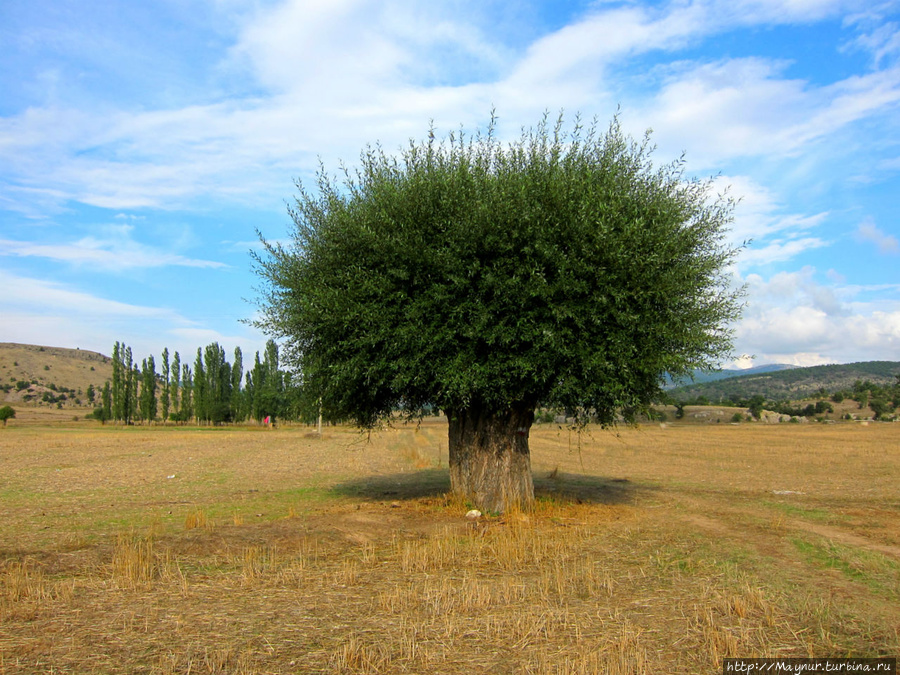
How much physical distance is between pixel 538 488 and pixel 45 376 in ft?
606

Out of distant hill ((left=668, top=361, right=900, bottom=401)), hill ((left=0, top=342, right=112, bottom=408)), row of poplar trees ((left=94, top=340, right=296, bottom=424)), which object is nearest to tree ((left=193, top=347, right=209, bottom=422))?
row of poplar trees ((left=94, top=340, right=296, bottom=424))

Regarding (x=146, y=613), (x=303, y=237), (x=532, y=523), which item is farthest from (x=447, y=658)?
(x=303, y=237)

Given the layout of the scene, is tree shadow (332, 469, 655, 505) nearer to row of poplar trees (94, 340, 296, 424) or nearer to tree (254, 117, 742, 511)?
tree (254, 117, 742, 511)

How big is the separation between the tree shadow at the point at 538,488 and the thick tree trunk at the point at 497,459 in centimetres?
237

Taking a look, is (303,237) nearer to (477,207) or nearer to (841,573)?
(477,207)

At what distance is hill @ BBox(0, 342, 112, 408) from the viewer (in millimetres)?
153625

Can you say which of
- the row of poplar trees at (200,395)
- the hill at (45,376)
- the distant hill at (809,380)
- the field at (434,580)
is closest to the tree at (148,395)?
the row of poplar trees at (200,395)

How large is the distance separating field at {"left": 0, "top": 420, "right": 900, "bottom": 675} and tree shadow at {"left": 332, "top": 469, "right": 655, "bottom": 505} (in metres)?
0.30

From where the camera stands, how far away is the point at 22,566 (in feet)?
34.4

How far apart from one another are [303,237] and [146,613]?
1118 centimetres

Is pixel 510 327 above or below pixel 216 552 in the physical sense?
above

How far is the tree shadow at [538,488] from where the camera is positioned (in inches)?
808

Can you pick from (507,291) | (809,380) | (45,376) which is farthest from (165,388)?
(809,380)

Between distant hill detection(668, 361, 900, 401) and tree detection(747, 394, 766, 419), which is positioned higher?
distant hill detection(668, 361, 900, 401)
